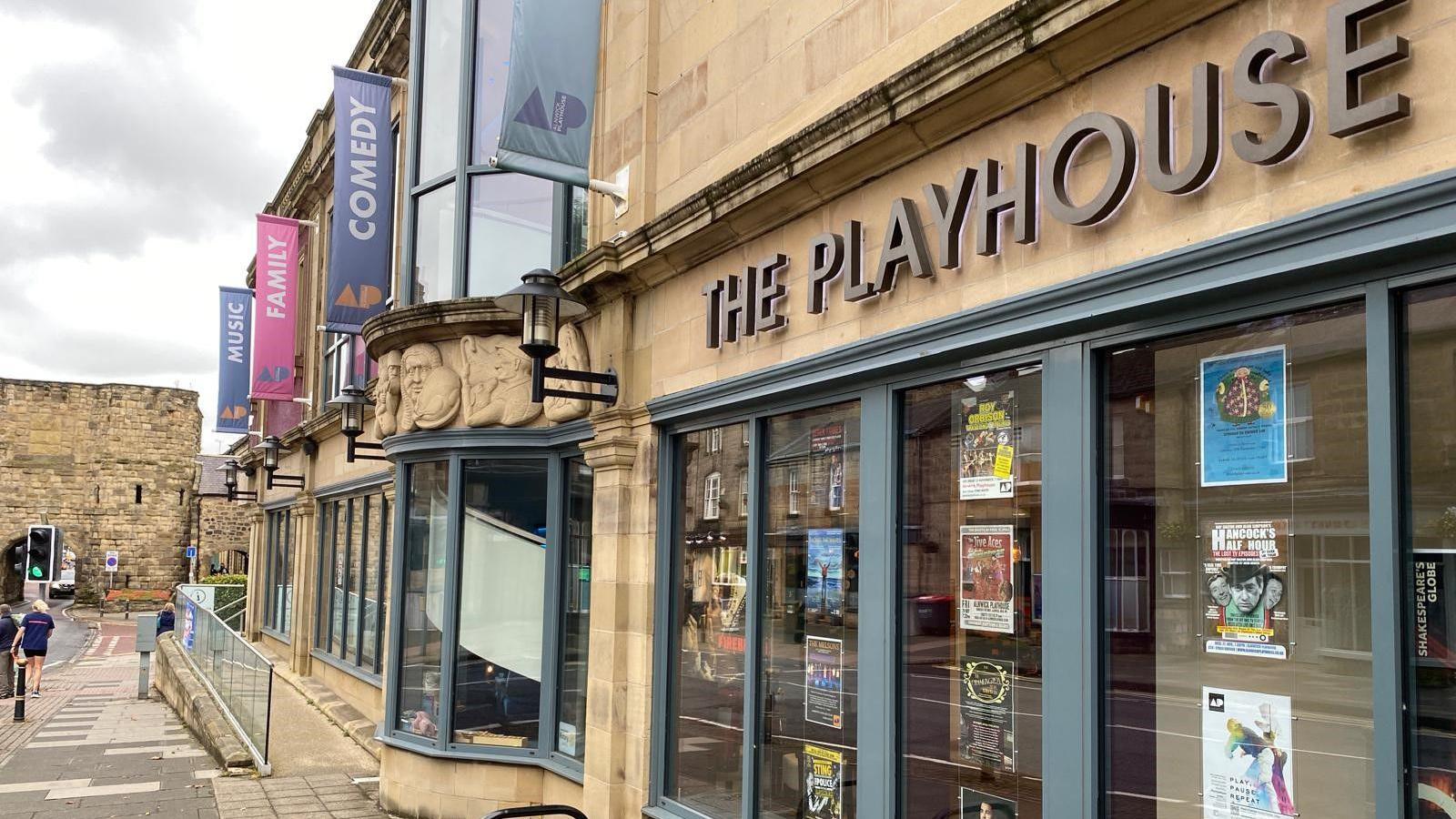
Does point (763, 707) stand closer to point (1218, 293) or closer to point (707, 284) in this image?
point (707, 284)

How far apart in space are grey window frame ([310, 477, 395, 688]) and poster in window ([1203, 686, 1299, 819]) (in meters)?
10.9

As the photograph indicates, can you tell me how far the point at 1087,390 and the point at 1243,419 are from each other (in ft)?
2.10

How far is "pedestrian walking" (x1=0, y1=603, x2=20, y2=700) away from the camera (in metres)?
20.0

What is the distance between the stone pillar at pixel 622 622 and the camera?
7.68 m

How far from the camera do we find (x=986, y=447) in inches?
201

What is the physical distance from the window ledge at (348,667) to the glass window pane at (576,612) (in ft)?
20.2

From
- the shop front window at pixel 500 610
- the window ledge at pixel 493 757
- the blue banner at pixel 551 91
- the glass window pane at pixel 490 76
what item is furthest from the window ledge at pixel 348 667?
the blue banner at pixel 551 91

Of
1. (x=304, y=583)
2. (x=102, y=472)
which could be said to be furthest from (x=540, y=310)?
(x=102, y=472)

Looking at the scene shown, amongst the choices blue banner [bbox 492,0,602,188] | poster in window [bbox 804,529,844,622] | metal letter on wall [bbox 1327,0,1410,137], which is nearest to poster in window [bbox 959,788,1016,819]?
poster in window [bbox 804,529,844,622]

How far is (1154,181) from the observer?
4039mm

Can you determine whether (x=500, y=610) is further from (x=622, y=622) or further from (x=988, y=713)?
(x=988, y=713)

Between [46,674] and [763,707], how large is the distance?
2441cm

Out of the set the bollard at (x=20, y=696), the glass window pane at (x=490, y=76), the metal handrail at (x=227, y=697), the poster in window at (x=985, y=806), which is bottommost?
the bollard at (x=20, y=696)

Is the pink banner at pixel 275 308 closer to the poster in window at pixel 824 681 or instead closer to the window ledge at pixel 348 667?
the window ledge at pixel 348 667
